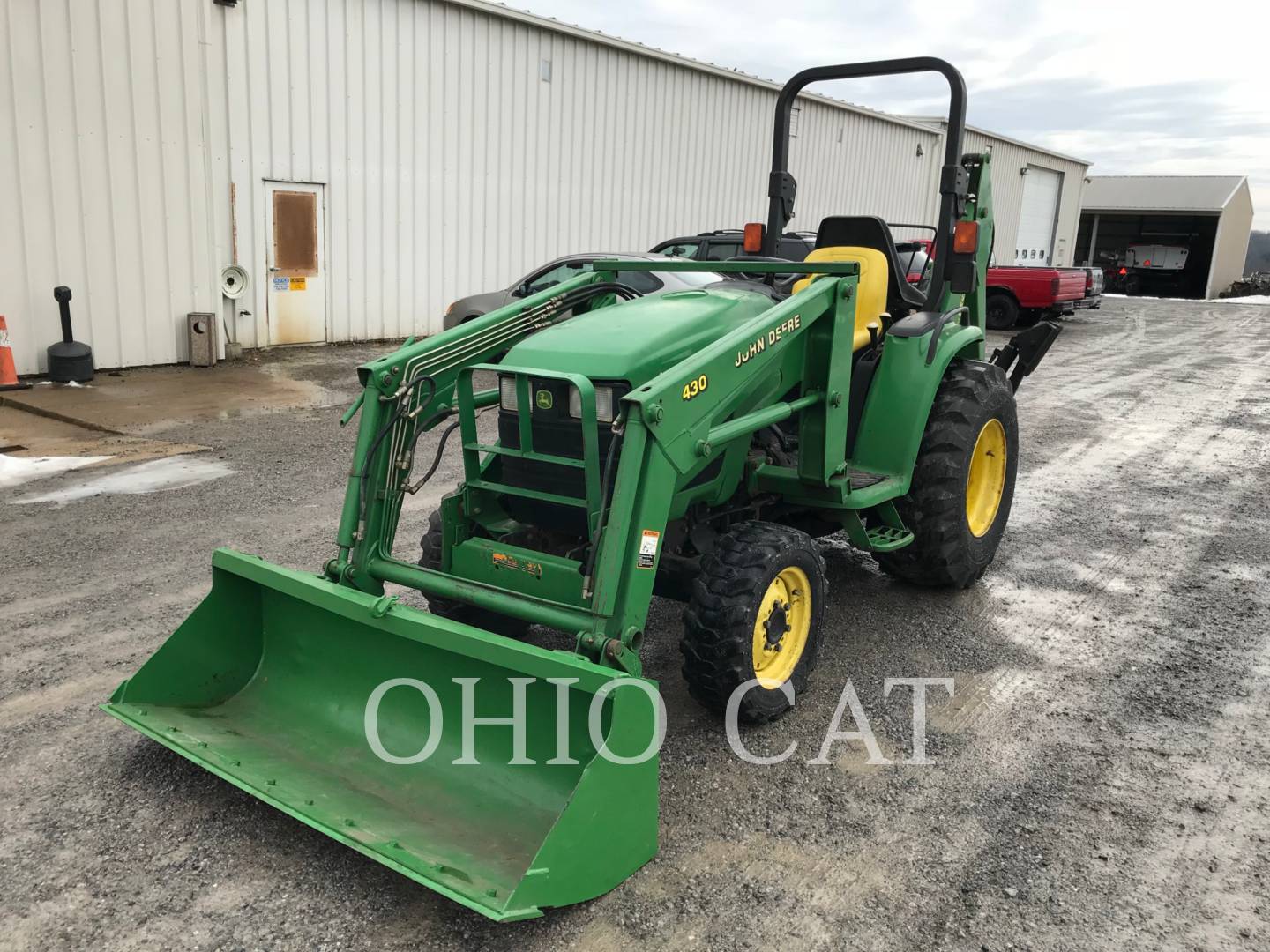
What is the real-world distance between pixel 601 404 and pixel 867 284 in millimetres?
1740

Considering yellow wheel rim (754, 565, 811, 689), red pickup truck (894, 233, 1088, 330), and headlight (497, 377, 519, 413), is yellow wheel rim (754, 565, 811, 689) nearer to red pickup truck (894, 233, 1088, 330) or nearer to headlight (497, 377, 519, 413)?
headlight (497, 377, 519, 413)

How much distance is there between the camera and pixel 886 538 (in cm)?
446

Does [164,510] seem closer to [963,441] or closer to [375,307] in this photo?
[963,441]

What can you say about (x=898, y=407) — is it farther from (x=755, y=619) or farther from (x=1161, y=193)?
(x=1161, y=193)

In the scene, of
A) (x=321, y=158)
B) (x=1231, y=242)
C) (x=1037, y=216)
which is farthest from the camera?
(x=1231, y=242)

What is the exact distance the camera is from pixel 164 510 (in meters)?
5.99

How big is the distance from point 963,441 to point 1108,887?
2146 mm

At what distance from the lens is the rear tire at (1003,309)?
60.1 feet

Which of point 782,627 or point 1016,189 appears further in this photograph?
point 1016,189

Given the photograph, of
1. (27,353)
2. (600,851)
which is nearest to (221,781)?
(600,851)

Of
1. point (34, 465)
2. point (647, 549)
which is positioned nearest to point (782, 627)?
point (647, 549)

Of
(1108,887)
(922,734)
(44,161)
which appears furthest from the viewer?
(44,161)

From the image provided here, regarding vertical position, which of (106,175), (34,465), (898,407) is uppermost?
(106,175)

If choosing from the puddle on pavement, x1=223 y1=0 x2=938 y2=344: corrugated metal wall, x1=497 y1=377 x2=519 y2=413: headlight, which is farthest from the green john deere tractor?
x1=223 y1=0 x2=938 y2=344: corrugated metal wall
